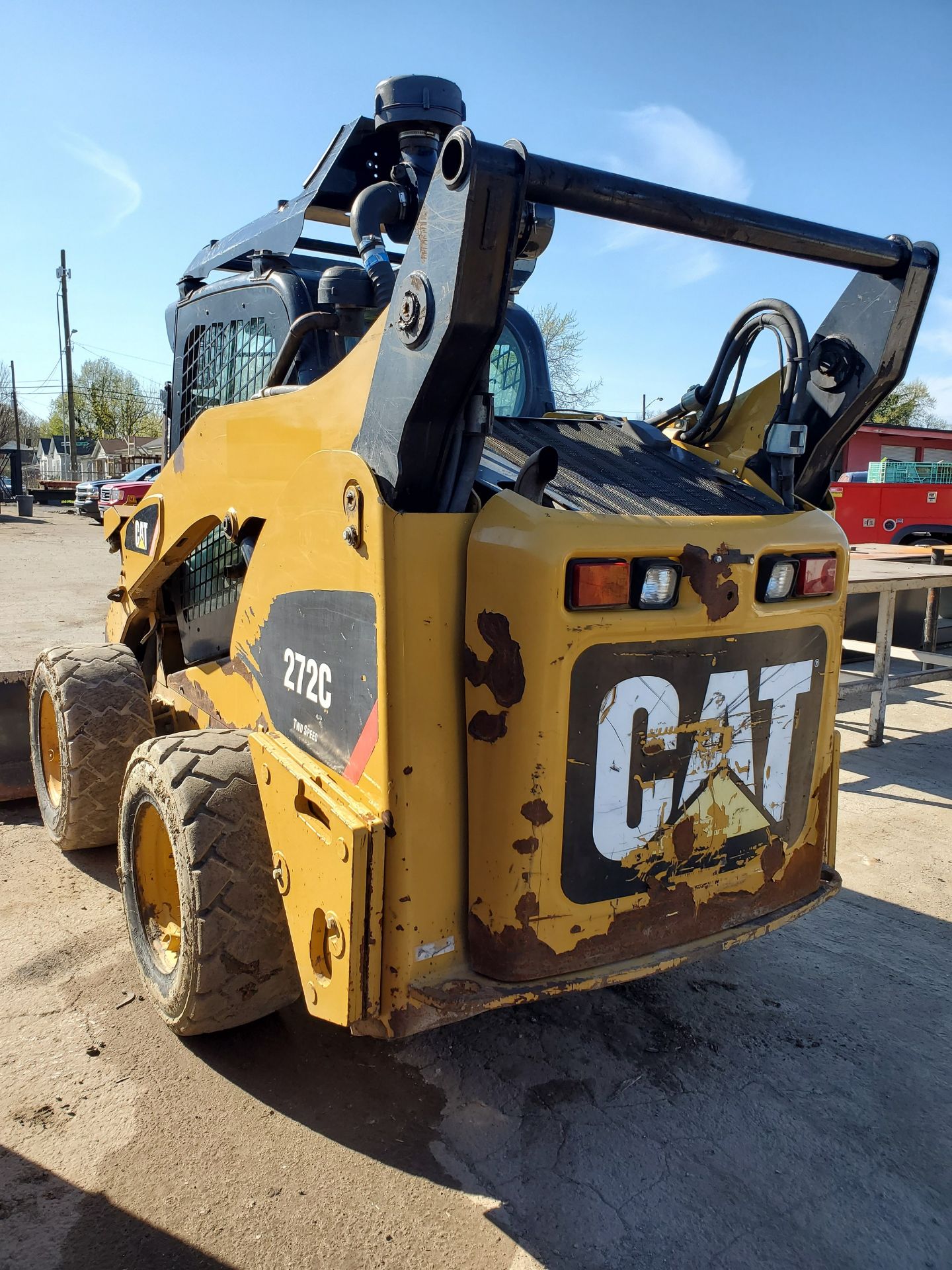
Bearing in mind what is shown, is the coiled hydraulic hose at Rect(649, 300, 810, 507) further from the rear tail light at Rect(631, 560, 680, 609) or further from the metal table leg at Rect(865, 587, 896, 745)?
the metal table leg at Rect(865, 587, 896, 745)

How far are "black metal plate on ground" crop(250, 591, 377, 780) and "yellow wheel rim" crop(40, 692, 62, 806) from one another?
5.83 feet

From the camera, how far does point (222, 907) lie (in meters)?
2.33

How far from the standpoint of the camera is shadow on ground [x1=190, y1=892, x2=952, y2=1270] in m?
2.11

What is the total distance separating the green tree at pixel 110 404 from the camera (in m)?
62.9

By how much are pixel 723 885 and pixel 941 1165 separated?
923 mm

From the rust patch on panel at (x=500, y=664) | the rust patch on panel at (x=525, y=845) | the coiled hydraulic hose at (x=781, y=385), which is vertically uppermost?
the coiled hydraulic hose at (x=781, y=385)

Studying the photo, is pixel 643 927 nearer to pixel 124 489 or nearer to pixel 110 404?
pixel 124 489

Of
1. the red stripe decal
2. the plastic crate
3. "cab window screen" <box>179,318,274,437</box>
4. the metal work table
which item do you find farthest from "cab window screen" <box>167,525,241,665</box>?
the plastic crate

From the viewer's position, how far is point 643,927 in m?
2.23

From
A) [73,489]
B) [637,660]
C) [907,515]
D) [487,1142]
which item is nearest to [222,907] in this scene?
[487,1142]

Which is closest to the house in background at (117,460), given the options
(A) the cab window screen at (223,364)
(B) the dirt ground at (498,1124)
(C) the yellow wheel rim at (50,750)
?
(C) the yellow wheel rim at (50,750)

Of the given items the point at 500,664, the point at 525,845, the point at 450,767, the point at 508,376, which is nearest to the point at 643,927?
the point at 525,845

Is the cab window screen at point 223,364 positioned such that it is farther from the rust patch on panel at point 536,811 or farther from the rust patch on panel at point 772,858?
the rust patch on panel at point 772,858

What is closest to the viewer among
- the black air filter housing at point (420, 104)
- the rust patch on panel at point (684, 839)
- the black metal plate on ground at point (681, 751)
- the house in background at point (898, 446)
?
the black metal plate on ground at point (681, 751)
